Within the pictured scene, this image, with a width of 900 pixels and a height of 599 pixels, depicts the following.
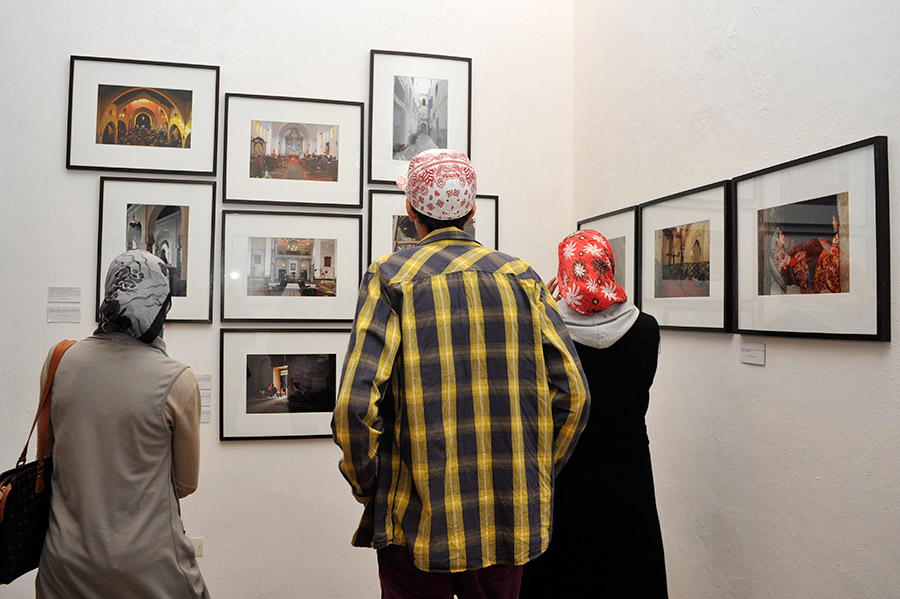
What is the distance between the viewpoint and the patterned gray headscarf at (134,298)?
6.32 feet

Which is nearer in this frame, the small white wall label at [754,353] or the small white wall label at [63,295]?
the small white wall label at [754,353]

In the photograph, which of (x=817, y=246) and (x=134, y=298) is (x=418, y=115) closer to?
(x=134, y=298)

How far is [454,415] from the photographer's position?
1.65 metres

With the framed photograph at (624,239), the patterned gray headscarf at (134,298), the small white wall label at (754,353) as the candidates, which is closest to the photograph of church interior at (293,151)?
the framed photograph at (624,239)

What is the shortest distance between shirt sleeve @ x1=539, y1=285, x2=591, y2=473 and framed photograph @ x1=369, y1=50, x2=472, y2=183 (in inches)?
82.9

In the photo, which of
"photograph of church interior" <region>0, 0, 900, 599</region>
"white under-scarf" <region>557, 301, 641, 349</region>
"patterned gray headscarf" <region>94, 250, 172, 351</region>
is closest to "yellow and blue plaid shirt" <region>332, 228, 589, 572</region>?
"white under-scarf" <region>557, 301, 641, 349</region>

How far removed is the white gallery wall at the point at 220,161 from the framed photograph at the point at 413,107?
0.22 feet

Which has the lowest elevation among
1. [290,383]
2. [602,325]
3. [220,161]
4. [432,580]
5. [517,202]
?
[432,580]

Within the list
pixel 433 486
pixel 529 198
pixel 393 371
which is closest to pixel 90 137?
pixel 529 198

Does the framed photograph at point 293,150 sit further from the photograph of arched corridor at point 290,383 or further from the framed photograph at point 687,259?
the framed photograph at point 687,259

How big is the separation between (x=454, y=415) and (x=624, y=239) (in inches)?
74.6

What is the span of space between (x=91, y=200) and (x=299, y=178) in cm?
103

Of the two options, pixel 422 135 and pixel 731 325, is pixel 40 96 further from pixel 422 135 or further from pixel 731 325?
pixel 731 325


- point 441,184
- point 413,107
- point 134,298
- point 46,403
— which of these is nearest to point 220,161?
point 413,107
